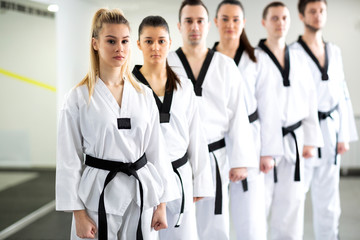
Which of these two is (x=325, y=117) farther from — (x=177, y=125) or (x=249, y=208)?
(x=177, y=125)

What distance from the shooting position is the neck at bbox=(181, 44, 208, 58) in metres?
2.57

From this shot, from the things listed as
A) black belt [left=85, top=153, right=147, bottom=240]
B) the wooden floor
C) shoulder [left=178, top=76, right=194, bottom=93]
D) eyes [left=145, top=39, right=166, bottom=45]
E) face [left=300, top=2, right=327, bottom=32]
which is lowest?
the wooden floor

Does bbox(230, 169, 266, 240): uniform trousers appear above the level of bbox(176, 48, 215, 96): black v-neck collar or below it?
below

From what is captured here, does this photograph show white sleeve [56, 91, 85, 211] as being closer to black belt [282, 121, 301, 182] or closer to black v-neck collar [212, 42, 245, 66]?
black v-neck collar [212, 42, 245, 66]

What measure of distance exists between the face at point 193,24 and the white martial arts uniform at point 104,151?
0.73m

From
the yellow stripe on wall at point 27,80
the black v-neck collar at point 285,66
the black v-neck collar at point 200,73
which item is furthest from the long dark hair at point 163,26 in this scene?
the yellow stripe on wall at point 27,80

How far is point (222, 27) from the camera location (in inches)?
113

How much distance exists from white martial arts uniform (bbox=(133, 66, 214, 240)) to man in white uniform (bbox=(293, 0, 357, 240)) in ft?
4.46

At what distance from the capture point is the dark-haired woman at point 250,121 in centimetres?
286

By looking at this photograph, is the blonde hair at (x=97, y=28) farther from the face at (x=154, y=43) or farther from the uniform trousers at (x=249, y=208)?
the uniform trousers at (x=249, y=208)

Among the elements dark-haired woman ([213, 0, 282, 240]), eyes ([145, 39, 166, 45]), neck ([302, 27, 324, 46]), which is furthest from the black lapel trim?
neck ([302, 27, 324, 46])

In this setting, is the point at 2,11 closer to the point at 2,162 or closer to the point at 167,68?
the point at 2,162

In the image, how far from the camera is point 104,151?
5.97 ft

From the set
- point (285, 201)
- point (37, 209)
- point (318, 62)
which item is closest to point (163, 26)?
point (285, 201)
